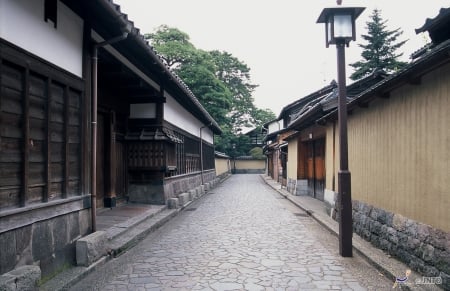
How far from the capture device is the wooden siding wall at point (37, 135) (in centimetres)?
467

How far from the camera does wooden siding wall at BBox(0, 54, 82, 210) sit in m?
4.67

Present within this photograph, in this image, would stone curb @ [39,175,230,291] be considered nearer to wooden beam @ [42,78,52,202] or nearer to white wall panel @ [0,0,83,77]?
wooden beam @ [42,78,52,202]

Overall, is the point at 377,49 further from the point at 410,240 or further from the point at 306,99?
the point at 410,240

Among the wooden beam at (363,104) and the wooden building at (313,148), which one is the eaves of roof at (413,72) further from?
the wooden building at (313,148)

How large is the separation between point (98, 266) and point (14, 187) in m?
2.29

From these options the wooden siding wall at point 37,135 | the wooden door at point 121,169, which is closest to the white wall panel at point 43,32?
the wooden siding wall at point 37,135

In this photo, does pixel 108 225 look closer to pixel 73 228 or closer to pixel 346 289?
pixel 73 228

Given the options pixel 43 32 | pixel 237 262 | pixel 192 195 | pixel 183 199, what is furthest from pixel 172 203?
pixel 43 32

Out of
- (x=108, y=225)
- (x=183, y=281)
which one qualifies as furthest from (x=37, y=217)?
(x=108, y=225)

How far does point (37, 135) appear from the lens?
5.32 meters

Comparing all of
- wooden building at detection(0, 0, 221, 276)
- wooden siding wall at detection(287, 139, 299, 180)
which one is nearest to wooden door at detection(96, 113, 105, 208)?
wooden building at detection(0, 0, 221, 276)

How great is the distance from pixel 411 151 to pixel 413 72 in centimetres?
149

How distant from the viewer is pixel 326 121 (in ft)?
39.7

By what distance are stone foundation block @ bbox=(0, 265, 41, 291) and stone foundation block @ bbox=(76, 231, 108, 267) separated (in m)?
1.42
